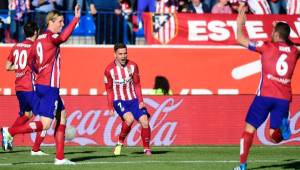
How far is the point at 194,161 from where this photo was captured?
16562 millimetres

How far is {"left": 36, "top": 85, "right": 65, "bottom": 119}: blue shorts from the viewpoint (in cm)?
1537

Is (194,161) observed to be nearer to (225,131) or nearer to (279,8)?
(225,131)

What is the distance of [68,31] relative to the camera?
14.9 m

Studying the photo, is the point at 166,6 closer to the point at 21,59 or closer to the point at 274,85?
the point at 21,59

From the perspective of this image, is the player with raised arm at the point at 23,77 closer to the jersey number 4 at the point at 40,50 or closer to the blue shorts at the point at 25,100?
the blue shorts at the point at 25,100

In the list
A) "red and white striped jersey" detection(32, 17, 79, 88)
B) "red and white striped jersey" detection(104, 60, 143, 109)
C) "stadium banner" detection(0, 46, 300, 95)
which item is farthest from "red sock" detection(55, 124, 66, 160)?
"stadium banner" detection(0, 46, 300, 95)

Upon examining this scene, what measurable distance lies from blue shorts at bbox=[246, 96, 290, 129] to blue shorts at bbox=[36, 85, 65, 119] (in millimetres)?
2885

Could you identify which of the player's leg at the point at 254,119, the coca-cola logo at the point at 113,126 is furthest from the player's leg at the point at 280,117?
the coca-cola logo at the point at 113,126

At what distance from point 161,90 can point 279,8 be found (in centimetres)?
382

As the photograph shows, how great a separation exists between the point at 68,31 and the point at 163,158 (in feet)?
10.9

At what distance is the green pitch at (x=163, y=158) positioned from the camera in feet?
50.6

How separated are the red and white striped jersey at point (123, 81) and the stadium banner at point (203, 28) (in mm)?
4958

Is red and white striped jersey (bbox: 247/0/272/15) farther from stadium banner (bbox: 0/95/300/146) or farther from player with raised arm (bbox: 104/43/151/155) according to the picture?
player with raised arm (bbox: 104/43/151/155)

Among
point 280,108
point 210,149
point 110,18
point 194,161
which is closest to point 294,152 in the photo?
point 210,149
